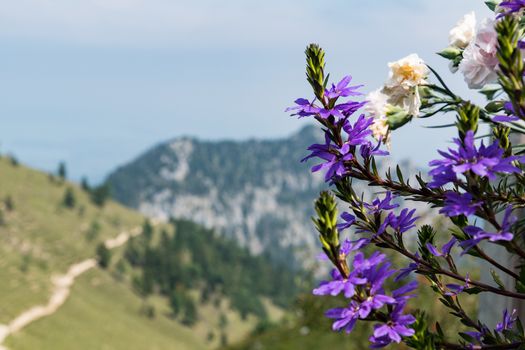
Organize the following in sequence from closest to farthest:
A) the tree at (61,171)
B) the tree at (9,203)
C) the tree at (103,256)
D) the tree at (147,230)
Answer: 1. the tree at (103,256)
2. the tree at (9,203)
3. the tree at (61,171)
4. the tree at (147,230)

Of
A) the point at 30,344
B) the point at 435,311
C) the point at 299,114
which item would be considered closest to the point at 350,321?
the point at 299,114

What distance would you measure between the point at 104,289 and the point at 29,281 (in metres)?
18.8

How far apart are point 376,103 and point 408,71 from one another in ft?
0.54

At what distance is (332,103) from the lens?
1.96m

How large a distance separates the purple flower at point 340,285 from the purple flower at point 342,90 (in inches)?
22.3

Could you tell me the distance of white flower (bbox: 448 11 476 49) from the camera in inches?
92.5

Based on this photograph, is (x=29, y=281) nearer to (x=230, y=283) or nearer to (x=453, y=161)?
(x=230, y=283)

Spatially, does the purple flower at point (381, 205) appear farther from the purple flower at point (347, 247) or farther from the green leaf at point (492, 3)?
the green leaf at point (492, 3)

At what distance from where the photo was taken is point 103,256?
105m

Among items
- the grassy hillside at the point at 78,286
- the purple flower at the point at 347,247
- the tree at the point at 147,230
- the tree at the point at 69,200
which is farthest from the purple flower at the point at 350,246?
the tree at the point at 147,230

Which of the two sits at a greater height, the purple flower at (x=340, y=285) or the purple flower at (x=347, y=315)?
the purple flower at (x=340, y=285)

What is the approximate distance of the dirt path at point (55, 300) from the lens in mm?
66250

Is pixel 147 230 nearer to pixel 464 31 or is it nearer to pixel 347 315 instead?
pixel 464 31

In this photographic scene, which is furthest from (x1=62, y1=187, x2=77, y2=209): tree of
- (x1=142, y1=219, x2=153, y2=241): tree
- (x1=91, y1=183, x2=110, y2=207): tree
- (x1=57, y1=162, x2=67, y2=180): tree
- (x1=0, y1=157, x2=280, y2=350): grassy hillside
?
(x1=142, y1=219, x2=153, y2=241): tree
